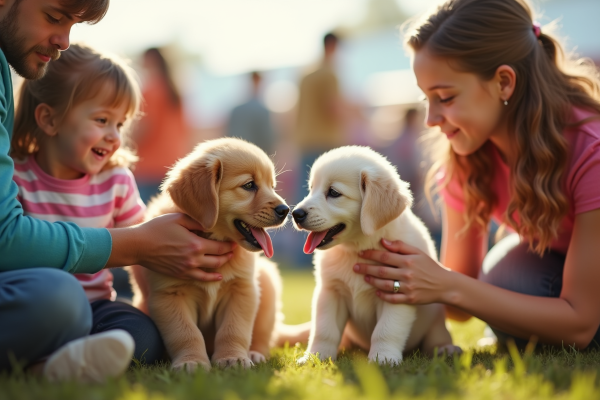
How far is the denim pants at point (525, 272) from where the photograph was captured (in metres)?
3.02

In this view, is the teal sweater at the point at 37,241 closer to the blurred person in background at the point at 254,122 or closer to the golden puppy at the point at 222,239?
the golden puppy at the point at 222,239

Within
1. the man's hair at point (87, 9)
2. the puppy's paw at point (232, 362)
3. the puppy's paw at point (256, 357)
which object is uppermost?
the man's hair at point (87, 9)

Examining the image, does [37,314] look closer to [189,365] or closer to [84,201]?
[189,365]

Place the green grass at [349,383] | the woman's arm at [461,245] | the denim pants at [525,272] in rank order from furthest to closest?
the woman's arm at [461,245] < the denim pants at [525,272] < the green grass at [349,383]

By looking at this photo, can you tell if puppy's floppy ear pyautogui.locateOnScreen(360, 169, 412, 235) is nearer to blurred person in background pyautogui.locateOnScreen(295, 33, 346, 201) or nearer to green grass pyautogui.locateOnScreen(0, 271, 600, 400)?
green grass pyautogui.locateOnScreen(0, 271, 600, 400)

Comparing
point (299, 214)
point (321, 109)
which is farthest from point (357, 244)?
point (321, 109)

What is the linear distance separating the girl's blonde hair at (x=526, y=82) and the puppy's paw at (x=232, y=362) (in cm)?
154

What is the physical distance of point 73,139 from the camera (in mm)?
2896

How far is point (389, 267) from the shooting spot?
2.65 metres

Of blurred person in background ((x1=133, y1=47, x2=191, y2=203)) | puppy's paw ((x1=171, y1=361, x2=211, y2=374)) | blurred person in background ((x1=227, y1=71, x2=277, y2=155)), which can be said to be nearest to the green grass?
puppy's paw ((x1=171, y1=361, x2=211, y2=374))

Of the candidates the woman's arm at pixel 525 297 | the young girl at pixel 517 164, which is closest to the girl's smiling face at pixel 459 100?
the young girl at pixel 517 164

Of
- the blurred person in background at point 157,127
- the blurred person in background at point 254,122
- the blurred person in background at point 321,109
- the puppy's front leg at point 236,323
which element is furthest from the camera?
the blurred person in background at point 254,122

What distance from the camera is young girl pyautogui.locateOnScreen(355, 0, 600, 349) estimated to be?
2682 millimetres

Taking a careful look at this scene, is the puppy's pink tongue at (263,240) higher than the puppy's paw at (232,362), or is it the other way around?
the puppy's pink tongue at (263,240)
